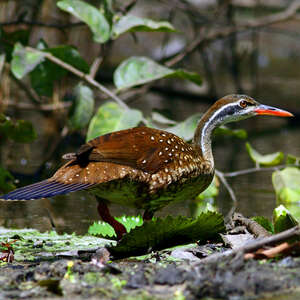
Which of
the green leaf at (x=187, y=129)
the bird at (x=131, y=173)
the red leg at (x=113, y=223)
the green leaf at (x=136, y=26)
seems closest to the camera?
the bird at (x=131, y=173)

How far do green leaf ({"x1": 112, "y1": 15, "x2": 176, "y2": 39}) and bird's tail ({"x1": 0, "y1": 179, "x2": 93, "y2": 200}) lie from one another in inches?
96.9

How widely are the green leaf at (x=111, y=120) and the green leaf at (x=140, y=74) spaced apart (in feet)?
0.98

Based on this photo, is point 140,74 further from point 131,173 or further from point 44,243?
point 44,243

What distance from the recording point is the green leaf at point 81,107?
648cm

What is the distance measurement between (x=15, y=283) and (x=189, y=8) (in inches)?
244

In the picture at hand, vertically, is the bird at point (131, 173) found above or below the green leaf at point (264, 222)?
above

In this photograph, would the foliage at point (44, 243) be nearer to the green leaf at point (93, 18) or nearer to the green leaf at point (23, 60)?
the green leaf at point (23, 60)

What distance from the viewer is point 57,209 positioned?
6.04 meters

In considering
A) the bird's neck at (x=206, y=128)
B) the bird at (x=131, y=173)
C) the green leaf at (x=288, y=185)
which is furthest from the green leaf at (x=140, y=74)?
→ the bird at (x=131, y=173)

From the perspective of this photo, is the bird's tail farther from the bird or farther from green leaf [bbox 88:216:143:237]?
green leaf [bbox 88:216:143:237]

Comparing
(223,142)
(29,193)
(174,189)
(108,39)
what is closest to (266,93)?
(223,142)

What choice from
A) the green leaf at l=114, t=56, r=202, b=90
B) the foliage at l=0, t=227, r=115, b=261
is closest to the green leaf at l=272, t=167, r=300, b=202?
the green leaf at l=114, t=56, r=202, b=90

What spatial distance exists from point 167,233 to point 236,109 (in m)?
1.57

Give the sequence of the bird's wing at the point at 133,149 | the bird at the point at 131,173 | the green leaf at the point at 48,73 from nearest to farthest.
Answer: the bird at the point at 131,173 → the bird's wing at the point at 133,149 → the green leaf at the point at 48,73
